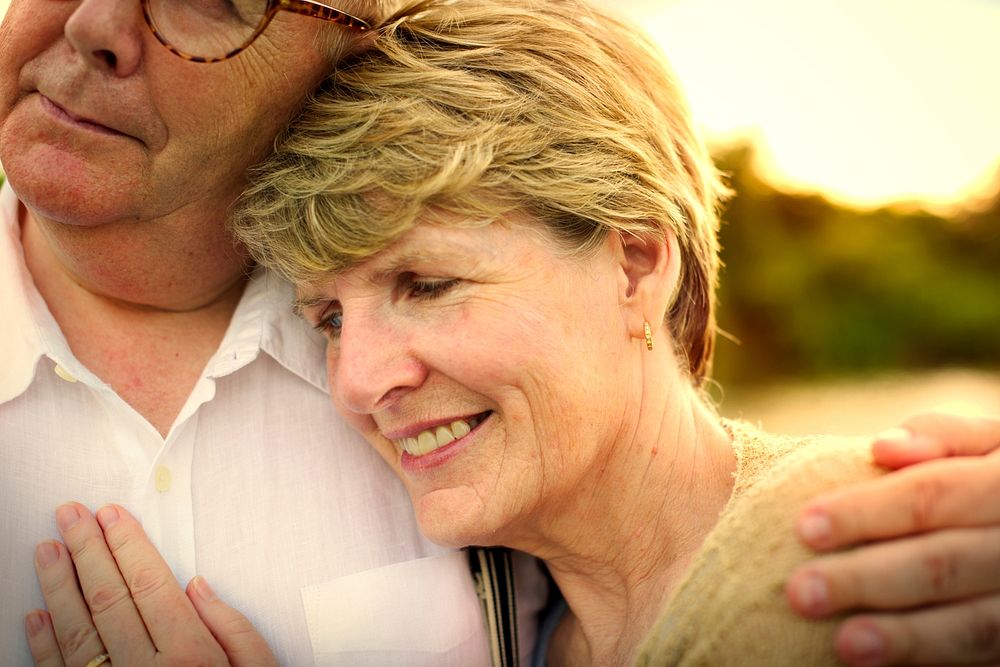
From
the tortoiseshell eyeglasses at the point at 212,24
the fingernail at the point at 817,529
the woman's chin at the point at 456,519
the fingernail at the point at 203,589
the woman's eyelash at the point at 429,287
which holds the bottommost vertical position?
the fingernail at the point at 817,529

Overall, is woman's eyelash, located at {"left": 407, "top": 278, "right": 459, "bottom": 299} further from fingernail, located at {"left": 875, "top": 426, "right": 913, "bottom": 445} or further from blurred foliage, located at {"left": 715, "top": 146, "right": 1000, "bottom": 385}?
blurred foliage, located at {"left": 715, "top": 146, "right": 1000, "bottom": 385}

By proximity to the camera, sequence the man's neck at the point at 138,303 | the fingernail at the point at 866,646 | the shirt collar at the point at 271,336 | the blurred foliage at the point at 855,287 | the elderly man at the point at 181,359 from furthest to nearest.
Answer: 1. the blurred foliage at the point at 855,287
2. the shirt collar at the point at 271,336
3. the man's neck at the point at 138,303
4. the elderly man at the point at 181,359
5. the fingernail at the point at 866,646

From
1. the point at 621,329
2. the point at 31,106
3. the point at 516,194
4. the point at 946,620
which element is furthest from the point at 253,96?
the point at 946,620

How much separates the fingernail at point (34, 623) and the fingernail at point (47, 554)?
0.11 m

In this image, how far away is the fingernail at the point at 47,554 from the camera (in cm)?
187

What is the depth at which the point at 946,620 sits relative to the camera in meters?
1.53

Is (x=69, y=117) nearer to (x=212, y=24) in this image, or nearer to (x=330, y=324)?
(x=212, y=24)

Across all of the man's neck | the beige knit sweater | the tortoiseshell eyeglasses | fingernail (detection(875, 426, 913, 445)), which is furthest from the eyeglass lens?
fingernail (detection(875, 426, 913, 445))

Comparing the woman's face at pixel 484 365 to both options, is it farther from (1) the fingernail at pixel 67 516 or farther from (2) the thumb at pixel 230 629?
(1) the fingernail at pixel 67 516

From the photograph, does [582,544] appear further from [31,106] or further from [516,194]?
[31,106]

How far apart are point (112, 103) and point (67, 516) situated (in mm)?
931

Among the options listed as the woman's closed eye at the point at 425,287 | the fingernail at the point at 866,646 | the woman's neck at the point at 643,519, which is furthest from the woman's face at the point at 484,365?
the fingernail at the point at 866,646

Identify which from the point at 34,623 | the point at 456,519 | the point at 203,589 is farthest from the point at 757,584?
the point at 34,623

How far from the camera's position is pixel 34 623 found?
184 cm
